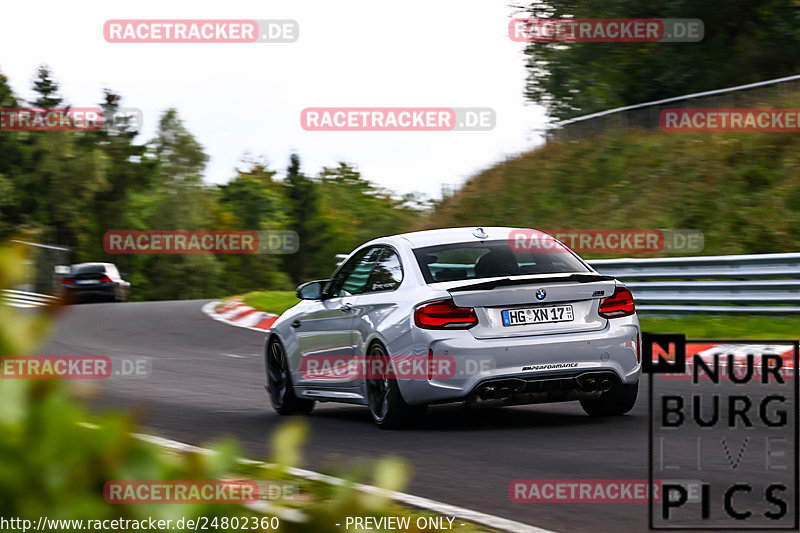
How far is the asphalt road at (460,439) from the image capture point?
5.71 m

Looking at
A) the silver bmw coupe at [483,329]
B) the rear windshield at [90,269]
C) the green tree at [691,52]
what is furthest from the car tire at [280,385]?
the rear windshield at [90,269]

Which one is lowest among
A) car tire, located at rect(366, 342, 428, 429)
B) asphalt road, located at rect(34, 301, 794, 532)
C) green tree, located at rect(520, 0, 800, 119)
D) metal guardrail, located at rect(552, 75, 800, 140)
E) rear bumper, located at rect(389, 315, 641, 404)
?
asphalt road, located at rect(34, 301, 794, 532)

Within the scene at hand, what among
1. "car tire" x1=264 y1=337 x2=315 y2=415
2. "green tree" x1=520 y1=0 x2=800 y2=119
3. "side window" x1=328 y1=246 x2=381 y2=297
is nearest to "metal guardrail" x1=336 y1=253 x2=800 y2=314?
"side window" x1=328 y1=246 x2=381 y2=297

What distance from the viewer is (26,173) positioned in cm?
6344

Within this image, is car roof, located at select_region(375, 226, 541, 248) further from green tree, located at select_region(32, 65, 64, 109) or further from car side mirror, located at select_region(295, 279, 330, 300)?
green tree, located at select_region(32, 65, 64, 109)

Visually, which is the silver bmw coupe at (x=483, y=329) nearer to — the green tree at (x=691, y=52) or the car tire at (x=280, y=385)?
the car tire at (x=280, y=385)

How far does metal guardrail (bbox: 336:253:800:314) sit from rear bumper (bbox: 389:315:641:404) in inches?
249

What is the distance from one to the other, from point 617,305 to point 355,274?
2.17 metres

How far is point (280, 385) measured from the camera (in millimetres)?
10477

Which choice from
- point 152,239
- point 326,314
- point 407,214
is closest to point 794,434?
point 326,314

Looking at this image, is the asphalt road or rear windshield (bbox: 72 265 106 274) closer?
the asphalt road

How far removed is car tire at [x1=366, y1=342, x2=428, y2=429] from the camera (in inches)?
334

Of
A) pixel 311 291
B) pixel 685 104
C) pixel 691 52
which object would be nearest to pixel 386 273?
pixel 311 291

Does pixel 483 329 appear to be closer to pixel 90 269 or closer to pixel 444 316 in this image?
pixel 444 316
